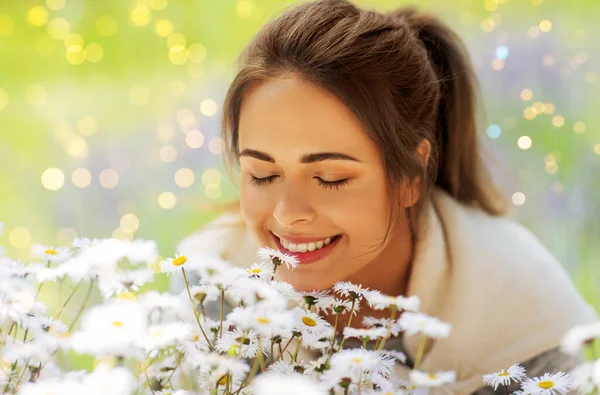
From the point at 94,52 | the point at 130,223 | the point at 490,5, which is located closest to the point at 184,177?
the point at 130,223

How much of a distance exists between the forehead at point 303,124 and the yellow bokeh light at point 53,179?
1.18 metres

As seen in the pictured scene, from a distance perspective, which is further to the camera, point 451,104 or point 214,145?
point 214,145

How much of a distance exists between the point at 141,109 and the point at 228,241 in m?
0.93

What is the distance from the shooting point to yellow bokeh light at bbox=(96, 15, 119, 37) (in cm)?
193

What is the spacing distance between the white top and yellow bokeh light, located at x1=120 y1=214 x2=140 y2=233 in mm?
1009

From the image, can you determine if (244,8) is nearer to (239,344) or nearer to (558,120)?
(558,120)

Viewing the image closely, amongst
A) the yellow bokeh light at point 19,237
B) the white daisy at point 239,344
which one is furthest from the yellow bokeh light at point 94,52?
the white daisy at point 239,344

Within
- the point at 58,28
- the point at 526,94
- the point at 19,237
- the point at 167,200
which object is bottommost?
the point at 19,237

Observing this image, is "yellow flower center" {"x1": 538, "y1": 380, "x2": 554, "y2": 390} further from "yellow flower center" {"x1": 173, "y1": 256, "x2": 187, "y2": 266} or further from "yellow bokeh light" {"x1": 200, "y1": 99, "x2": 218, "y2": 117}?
"yellow bokeh light" {"x1": 200, "y1": 99, "x2": 218, "y2": 117}

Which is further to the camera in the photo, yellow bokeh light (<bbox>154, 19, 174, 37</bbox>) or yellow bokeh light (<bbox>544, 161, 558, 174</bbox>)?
yellow bokeh light (<bbox>154, 19, 174, 37</bbox>)

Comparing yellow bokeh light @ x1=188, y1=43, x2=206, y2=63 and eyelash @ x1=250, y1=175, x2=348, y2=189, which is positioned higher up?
yellow bokeh light @ x1=188, y1=43, x2=206, y2=63

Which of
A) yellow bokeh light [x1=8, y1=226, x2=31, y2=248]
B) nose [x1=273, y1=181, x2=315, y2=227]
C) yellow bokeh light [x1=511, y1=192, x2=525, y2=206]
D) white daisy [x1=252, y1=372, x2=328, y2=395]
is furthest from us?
yellow bokeh light [x1=8, y1=226, x2=31, y2=248]

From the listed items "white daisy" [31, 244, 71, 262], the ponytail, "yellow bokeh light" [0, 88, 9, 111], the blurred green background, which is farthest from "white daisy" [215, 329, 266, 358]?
"yellow bokeh light" [0, 88, 9, 111]

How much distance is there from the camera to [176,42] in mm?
1913
